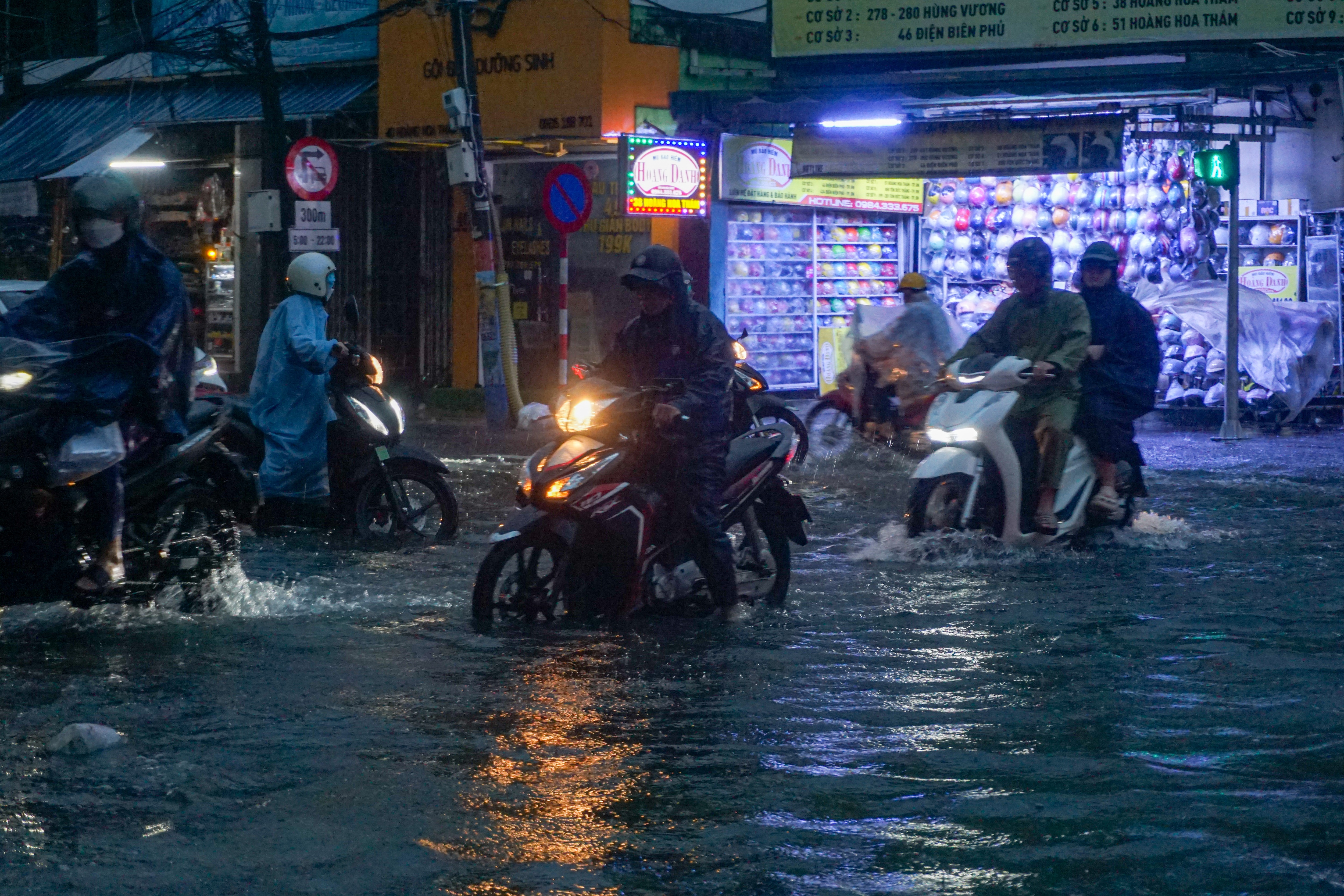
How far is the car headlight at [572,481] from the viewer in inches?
255

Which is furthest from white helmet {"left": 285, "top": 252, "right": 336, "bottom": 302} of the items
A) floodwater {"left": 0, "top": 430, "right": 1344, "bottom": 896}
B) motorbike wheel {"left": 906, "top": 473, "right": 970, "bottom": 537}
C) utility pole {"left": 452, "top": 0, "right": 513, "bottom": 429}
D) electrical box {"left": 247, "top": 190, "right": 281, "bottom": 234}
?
electrical box {"left": 247, "top": 190, "right": 281, "bottom": 234}

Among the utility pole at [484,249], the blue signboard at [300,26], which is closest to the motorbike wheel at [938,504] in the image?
the utility pole at [484,249]

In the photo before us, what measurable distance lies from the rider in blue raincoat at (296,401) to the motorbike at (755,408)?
3.03 m

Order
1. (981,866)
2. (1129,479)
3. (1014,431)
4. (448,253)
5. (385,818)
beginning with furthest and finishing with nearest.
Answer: (448,253) → (1129,479) → (1014,431) → (385,818) → (981,866)

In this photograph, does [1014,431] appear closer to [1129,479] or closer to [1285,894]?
[1129,479]

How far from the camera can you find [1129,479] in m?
9.65

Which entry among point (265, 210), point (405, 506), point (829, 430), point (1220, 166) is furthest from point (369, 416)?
point (1220, 166)

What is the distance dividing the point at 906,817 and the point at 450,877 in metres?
1.22

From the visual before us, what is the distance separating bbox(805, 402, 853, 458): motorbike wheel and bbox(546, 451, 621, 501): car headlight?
7864 millimetres

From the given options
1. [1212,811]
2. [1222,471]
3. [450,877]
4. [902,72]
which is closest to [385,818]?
[450,877]

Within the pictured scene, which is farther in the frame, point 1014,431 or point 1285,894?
point 1014,431

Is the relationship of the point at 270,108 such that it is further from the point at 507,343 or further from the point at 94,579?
the point at 94,579

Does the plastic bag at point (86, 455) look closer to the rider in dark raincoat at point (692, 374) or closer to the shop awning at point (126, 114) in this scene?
the rider in dark raincoat at point (692, 374)

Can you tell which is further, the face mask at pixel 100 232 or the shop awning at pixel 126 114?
the shop awning at pixel 126 114
